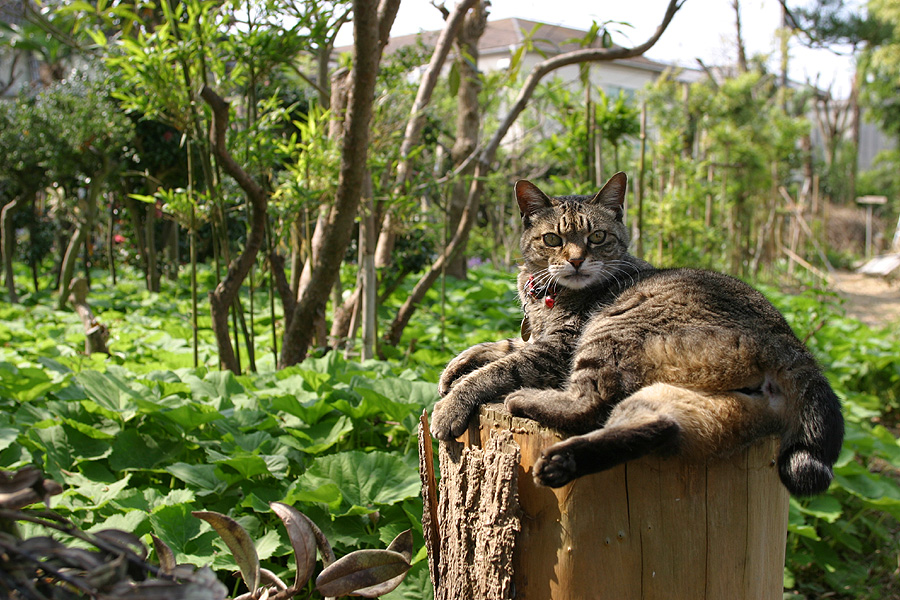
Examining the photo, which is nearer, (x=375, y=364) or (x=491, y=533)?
(x=491, y=533)

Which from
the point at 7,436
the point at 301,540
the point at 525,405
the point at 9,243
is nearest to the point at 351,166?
the point at 7,436

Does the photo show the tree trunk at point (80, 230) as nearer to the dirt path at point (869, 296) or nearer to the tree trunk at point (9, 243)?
the tree trunk at point (9, 243)

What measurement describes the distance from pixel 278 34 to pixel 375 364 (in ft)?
5.72

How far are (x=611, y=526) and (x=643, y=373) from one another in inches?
16.7

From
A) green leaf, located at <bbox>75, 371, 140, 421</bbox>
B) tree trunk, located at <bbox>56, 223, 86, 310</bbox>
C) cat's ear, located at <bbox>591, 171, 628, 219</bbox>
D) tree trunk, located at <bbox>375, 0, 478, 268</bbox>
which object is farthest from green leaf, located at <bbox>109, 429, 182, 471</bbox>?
tree trunk, located at <bbox>56, 223, 86, 310</bbox>

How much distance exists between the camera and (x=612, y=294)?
6.50 feet

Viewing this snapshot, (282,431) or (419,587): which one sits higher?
(282,431)

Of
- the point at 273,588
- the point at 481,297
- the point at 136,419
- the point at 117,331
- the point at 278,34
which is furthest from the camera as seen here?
the point at 481,297

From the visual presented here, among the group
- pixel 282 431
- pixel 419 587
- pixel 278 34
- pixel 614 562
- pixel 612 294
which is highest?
pixel 278 34

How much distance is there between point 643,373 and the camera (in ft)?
5.23

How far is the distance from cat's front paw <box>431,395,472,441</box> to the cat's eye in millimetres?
721

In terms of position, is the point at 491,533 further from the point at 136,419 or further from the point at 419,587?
the point at 136,419

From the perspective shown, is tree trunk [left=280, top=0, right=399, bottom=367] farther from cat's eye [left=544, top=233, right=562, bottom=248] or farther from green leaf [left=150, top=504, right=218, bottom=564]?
green leaf [left=150, top=504, right=218, bottom=564]

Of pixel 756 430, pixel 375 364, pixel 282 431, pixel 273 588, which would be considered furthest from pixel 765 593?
pixel 375 364
